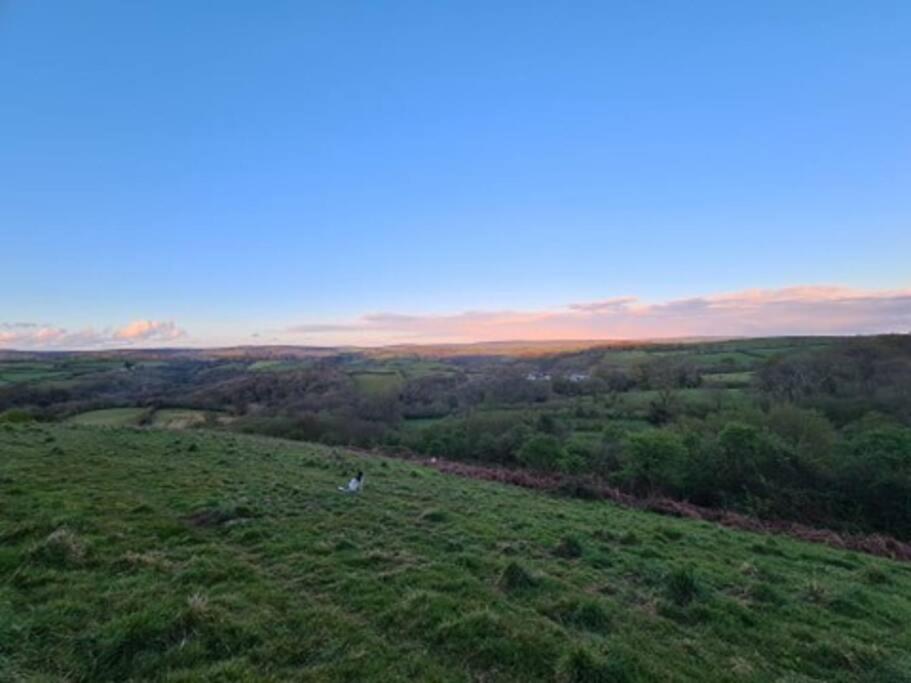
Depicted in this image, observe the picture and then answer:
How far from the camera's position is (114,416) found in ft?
162

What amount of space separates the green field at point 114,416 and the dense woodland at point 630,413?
798 millimetres

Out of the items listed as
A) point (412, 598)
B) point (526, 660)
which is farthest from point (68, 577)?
point (526, 660)

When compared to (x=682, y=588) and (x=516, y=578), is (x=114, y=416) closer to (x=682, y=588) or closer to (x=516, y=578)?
(x=516, y=578)

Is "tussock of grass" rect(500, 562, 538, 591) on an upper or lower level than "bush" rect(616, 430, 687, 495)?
upper

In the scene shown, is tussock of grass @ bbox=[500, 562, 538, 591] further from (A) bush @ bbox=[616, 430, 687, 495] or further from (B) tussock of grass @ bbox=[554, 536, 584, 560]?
(A) bush @ bbox=[616, 430, 687, 495]

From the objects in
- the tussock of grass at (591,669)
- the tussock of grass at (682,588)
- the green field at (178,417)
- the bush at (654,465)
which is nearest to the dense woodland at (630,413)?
the bush at (654,465)

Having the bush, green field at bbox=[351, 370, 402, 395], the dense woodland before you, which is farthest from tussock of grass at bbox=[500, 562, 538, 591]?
green field at bbox=[351, 370, 402, 395]

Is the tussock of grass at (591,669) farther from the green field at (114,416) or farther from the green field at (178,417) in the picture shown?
the green field at (114,416)

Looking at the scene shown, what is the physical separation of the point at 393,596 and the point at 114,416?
53.8 m

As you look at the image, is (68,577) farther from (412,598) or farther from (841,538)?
(841,538)

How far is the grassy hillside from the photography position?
17.6 ft

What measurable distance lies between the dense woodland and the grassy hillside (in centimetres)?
1250

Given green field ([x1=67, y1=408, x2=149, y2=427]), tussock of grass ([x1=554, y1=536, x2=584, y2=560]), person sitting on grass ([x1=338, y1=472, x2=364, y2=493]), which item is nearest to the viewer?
tussock of grass ([x1=554, y1=536, x2=584, y2=560])

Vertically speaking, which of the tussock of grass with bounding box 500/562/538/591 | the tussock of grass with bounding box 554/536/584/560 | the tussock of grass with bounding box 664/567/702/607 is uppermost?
the tussock of grass with bounding box 500/562/538/591
